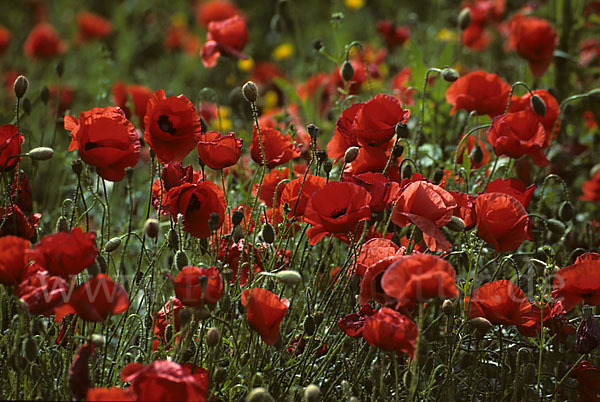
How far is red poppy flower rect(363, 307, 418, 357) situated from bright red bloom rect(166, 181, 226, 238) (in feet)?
1.22

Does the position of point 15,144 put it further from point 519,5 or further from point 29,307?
point 519,5

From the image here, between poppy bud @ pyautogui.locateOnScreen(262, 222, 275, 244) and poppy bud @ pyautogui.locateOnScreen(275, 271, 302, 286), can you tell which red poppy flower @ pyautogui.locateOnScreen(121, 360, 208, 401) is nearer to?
poppy bud @ pyautogui.locateOnScreen(275, 271, 302, 286)

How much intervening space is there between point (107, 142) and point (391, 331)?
25.2 inches

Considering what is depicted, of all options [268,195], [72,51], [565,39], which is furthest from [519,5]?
[72,51]

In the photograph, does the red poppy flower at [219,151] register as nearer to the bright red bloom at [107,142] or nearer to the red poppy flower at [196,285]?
the bright red bloom at [107,142]

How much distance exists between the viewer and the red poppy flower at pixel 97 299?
112 cm

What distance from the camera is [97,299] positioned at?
45.1 inches

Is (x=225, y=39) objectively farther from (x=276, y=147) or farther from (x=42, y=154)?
(x=42, y=154)

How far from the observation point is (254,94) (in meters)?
1.58

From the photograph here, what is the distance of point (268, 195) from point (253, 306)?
482 mm

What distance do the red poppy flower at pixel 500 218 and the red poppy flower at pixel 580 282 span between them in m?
0.13

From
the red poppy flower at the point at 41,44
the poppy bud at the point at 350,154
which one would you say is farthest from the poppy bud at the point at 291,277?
the red poppy flower at the point at 41,44

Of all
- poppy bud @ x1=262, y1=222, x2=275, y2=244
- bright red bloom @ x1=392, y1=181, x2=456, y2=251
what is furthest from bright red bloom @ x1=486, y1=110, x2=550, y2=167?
poppy bud @ x1=262, y1=222, x2=275, y2=244

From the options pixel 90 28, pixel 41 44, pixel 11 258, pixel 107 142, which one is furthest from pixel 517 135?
pixel 90 28
